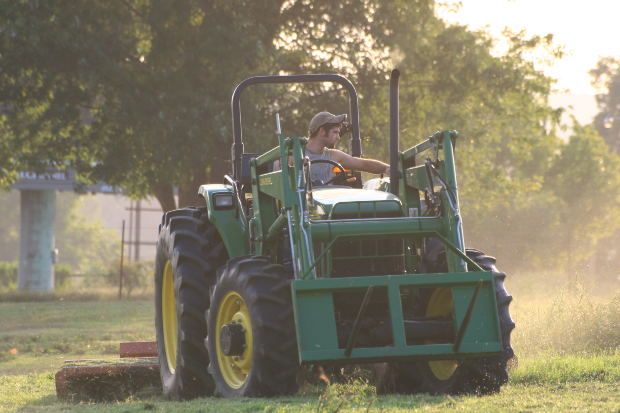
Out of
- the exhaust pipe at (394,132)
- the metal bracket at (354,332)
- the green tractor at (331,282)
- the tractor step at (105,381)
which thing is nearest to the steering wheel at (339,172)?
the green tractor at (331,282)

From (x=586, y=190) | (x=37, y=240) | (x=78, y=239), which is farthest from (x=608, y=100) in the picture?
(x=78, y=239)

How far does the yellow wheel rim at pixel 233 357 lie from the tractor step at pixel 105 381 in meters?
1.78

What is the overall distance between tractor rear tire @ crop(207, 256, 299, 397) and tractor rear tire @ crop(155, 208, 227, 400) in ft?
2.41

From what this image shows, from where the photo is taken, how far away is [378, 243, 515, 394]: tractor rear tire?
31.9 feet

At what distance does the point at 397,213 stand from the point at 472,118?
91.3 feet

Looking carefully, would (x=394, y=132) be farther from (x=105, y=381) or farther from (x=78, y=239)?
(x=78, y=239)

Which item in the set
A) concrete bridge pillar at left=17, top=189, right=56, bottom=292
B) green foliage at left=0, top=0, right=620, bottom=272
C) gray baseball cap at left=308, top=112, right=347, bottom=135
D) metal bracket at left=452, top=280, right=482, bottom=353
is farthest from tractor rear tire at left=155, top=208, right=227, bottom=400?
concrete bridge pillar at left=17, top=189, right=56, bottom=292

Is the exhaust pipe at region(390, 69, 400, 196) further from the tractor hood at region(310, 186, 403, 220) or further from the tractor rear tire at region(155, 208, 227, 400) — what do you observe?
the tractor rear tire at region(155, 208, 227, 400)

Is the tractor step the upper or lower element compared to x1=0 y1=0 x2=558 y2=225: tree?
lower

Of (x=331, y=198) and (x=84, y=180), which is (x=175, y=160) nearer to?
(x=84, y=180)

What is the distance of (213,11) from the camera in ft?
100

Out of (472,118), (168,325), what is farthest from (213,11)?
(168,325)

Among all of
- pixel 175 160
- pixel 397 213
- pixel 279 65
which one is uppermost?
pixel 279 65

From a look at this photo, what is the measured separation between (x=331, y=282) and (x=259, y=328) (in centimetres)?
57
